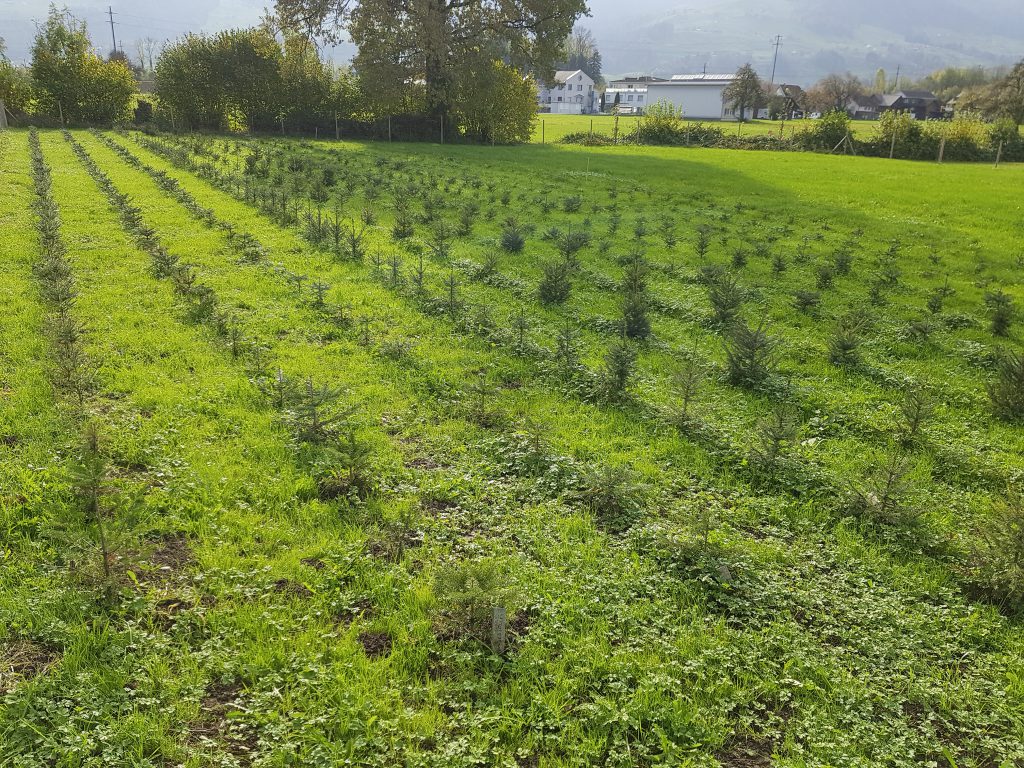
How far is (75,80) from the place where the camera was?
43.9 meters

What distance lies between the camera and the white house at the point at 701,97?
9969cm

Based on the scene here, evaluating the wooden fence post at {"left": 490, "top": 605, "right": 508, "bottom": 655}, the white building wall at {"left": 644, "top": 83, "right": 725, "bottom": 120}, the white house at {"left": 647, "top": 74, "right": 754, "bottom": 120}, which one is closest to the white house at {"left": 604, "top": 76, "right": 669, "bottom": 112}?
the white house at {"left": 647, "top": 74, "right": 754, "bottom": 120}

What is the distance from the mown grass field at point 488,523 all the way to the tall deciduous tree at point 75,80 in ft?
131

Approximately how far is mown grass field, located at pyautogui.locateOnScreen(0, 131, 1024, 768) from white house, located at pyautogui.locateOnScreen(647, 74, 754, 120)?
322 ft

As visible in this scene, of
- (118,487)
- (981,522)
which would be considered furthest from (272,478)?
(981,522)

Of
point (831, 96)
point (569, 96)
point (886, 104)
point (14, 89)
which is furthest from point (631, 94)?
point (14, 89)

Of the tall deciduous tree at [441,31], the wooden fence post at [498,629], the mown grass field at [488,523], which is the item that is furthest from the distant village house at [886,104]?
the wooden fence post at [498,629]

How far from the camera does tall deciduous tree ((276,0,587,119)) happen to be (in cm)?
4119

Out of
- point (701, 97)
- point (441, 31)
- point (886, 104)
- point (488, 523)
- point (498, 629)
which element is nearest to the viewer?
point (498, 629)

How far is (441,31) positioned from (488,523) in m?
41.8

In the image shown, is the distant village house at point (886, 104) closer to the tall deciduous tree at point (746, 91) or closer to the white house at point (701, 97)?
the white house at point (701, 97)

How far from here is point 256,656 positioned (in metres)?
4.06

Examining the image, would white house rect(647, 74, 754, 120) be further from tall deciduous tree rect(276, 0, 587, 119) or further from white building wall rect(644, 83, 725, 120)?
tall deciduous tree rect(276, 0, 587, 119)

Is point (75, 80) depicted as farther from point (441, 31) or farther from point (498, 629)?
point (498, 629)
